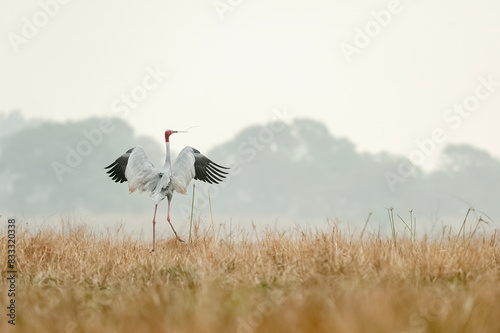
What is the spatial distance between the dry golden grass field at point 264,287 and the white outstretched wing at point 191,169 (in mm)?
1167

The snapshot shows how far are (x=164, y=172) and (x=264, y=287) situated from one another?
14.7 feet

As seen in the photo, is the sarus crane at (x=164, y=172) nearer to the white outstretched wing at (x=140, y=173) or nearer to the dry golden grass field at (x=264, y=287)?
the white outstretched wing at (x=140, y=173)

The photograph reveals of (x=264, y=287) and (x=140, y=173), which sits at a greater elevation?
(x=140, y=173)

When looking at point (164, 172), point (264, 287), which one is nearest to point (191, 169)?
point (164, 172)

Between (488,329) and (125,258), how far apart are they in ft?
15.8

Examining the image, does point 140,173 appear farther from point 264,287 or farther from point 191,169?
point 264,287

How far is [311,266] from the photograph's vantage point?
575cm

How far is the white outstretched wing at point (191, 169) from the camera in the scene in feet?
30.0

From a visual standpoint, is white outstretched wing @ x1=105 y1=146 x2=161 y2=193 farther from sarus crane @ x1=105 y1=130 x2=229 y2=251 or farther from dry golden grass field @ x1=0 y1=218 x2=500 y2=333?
dry golden grass field @ x1=0 y1=218 x2=500 y2=333

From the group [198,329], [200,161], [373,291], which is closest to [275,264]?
[373,291]

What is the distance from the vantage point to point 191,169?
9.19 metres

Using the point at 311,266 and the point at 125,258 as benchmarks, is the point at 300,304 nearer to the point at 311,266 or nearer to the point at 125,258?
the point at 311,266

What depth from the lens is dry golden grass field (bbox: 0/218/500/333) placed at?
12.6ft

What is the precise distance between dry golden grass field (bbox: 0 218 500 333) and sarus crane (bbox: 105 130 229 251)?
122 cm
